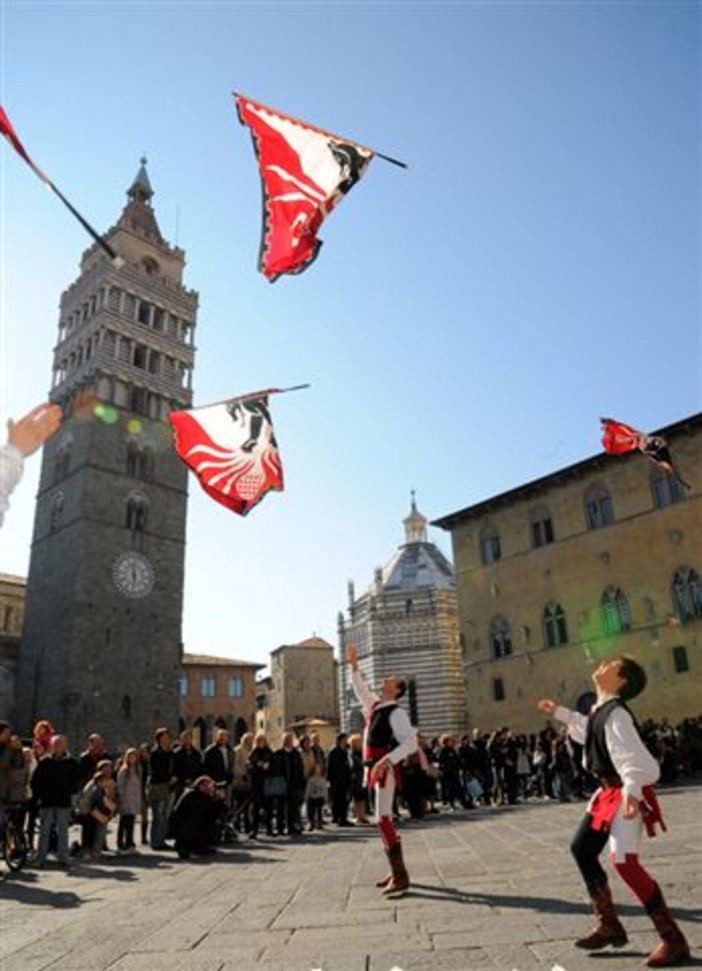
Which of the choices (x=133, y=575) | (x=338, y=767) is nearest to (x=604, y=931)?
(x=338, y=767)

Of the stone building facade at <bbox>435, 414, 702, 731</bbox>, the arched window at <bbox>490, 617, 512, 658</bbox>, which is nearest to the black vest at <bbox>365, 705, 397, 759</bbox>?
the stone building facade at <bbox>435, 414, 702, 731</bbox>

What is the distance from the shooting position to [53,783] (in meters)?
10.3

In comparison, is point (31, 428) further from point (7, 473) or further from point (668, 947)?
point (668, 947)

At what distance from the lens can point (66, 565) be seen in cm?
4056

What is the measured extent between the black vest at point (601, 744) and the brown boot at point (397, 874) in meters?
2.42

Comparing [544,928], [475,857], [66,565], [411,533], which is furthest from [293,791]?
[411,533]

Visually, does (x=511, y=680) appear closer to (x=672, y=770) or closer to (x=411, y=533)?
(x=672, y=770)

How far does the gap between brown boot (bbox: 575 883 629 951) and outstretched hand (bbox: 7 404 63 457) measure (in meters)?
4.21

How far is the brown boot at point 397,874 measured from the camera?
246 inches

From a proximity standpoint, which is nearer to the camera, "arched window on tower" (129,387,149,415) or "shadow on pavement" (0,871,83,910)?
"shadow on pavement" (0,871,83,910)

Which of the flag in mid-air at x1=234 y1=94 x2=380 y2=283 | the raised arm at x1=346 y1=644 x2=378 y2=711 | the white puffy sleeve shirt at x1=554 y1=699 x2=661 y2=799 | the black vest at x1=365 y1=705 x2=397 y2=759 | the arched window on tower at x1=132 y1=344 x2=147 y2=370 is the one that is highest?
the arched window on tower at x1=132 y1=344 x2=147 y2=370

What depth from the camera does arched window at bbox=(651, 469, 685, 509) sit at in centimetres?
2675

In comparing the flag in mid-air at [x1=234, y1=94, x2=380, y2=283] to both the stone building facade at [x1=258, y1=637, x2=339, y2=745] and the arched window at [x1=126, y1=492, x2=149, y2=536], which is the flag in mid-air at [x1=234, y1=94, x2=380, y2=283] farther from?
the stone building facade at [x1=258, y1=637, x2=339, y2=745]

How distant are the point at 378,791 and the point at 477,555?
27.4m
